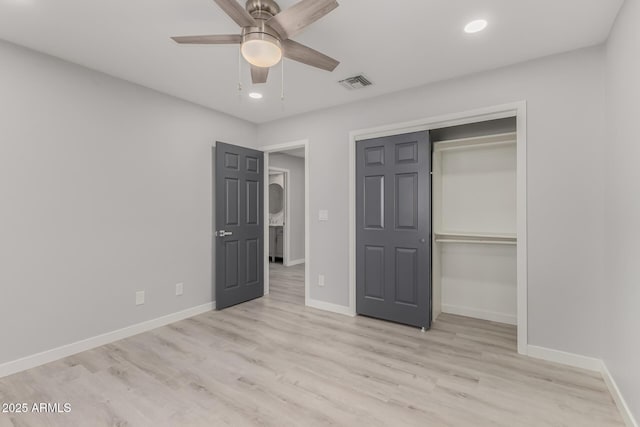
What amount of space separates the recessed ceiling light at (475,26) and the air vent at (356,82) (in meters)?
1.01

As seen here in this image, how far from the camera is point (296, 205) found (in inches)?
288

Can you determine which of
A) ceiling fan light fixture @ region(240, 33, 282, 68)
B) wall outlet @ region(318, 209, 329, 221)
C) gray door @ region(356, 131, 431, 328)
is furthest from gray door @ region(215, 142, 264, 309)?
ceiling fan light fixture @ region(240, 33, 282, 68)

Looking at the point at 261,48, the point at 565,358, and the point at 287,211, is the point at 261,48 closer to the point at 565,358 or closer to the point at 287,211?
the point at 565,358

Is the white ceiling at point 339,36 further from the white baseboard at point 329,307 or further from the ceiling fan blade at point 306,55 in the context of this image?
the white baseboard at point 329,307

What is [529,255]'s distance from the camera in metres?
2.66

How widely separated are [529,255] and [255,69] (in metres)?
2.72

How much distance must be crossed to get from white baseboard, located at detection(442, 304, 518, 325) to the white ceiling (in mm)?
2622

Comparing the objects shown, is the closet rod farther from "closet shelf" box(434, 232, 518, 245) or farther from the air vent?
the air vent

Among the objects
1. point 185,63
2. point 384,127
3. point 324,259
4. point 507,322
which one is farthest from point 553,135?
point 185,63

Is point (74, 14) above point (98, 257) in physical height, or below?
above

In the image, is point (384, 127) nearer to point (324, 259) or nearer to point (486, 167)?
point (486, 167)

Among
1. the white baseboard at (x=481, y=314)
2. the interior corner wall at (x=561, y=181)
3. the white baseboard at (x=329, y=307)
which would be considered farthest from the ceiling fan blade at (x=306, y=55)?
the white baseboard at (x=481, y=314)

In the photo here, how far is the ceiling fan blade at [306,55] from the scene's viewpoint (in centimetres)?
193

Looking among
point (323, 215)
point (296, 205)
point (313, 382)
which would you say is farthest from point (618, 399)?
point (296, 205)
